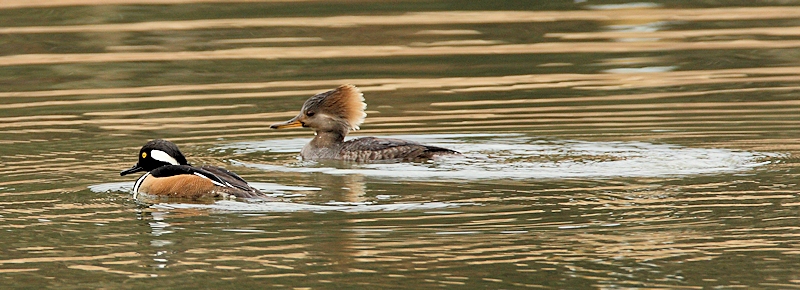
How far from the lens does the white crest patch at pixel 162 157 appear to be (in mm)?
10773

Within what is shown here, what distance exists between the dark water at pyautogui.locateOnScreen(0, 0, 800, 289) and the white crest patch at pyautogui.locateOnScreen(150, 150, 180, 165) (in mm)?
450

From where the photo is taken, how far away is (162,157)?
10.8 m

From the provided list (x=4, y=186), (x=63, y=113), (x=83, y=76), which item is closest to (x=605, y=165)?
(x=4, y=186)

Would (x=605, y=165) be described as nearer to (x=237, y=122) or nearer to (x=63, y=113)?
(x=237, y=122)

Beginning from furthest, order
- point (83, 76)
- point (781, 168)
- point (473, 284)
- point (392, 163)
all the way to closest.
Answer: point (83, 76) → point (392, 163) → point (781, 168) → point (473, 284)

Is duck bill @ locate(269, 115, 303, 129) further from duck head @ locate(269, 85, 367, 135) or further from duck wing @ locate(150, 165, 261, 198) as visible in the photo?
duck wing @ locate(150, 165, 261, 198)

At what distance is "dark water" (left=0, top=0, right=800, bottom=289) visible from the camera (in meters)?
7.96

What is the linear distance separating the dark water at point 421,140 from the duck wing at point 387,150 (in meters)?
0.20

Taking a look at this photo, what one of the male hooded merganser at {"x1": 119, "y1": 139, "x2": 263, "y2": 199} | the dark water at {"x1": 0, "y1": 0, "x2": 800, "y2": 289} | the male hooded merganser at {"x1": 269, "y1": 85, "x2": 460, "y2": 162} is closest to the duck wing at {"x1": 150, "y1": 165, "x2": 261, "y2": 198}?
the male hooded merganser at {"x1": 119, "y1": 139, "x2": 263, "y2": 199}

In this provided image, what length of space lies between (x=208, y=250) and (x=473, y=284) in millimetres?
1672

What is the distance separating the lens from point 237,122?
1466 cm

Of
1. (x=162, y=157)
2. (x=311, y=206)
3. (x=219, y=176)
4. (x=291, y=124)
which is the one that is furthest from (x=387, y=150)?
(x=311, y=206)

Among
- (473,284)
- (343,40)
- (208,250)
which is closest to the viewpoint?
(473,284)

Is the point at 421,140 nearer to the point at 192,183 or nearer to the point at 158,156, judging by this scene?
the point at 158,156
